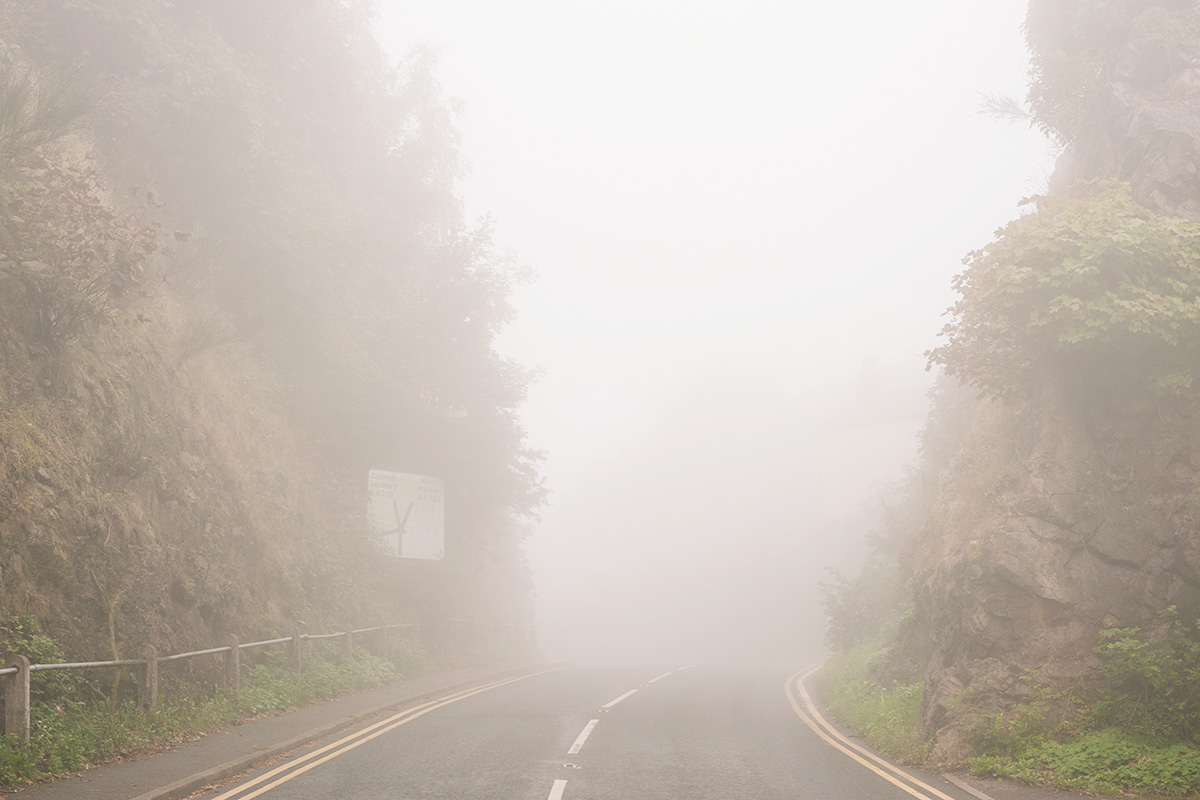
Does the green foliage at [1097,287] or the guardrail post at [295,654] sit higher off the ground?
the green foliage at [1097,287]

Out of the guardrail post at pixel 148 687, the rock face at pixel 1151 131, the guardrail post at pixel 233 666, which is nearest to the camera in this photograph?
the guardrail post at pixel 148 687

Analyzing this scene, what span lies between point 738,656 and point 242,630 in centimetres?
4967

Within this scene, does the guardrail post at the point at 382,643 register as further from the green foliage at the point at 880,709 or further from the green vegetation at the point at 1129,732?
the green vegetation at the point at 1129,732

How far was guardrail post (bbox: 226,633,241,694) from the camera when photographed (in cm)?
→ 1344

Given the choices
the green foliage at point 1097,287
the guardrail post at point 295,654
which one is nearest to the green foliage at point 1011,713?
the green foliage at point 1097,287

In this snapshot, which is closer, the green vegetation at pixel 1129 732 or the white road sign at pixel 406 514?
the green vegetation at pixel 1129 732

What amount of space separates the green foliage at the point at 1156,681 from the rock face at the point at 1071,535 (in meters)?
0.45

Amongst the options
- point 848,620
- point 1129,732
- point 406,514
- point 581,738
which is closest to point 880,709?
point 1129,732

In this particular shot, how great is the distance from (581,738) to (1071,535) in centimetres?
798

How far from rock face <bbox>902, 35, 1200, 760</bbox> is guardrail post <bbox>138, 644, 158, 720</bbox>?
10.5m

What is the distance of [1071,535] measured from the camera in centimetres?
1221

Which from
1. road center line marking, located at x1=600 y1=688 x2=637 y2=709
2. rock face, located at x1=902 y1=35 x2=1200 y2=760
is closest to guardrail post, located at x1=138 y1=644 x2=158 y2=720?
road center line marking, located at x1=600 y1=688 x2=637 y2=709

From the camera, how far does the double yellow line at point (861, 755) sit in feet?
Answer: 31.8

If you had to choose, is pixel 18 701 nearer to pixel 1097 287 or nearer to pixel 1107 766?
pixel 1107 766
